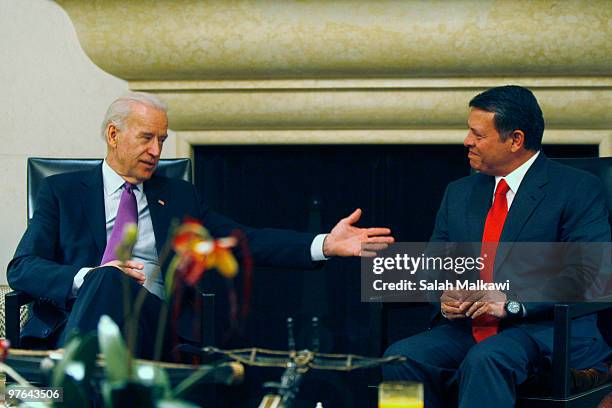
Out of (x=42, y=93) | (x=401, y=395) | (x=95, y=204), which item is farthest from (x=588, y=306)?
(x=42, y=93)

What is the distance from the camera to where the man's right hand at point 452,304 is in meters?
2.77

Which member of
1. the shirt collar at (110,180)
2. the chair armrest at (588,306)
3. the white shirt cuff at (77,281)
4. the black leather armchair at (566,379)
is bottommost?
the black leather armchair at (566,379)

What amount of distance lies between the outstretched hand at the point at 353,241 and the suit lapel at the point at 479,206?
23 cm

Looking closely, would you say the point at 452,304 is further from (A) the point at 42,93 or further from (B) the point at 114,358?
(A) the point at 42,93

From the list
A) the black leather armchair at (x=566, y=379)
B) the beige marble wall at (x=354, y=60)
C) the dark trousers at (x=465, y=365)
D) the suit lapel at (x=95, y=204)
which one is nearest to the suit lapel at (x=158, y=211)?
the suit lapel at (x=95, y=204)

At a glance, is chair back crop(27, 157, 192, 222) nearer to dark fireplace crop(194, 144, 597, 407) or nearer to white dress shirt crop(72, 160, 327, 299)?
white dress shirt crop(72, 160, 327, 299)

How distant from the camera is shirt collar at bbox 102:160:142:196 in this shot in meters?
3.13

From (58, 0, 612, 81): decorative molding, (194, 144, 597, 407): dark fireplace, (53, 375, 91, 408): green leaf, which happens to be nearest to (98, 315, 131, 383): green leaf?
(53, 375, 91, 408): green leaf

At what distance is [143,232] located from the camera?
312cm

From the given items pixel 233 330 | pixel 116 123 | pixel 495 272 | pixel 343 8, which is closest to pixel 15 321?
pixel 116 123

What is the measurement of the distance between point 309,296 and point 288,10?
3.43ft

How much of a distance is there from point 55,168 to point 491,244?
1.34 meters

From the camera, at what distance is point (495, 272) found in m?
2.87

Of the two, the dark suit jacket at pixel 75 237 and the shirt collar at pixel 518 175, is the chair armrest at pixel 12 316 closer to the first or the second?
the dark suit jacket at pixel 75 237
